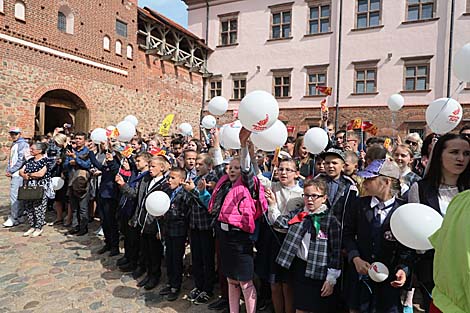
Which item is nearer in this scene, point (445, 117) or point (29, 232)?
point (445, 117)

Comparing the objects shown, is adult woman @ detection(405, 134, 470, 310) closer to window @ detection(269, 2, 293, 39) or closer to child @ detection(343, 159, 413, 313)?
child @ detection(343, 159, 413, 313)

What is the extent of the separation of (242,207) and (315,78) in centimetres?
1585

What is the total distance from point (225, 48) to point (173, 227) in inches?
700

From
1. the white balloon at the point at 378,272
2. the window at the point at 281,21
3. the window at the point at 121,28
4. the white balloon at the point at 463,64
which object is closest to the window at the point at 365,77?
the window at the point at 281,21

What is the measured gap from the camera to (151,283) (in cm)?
379

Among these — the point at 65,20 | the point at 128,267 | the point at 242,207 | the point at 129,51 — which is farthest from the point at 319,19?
the point at 242,207

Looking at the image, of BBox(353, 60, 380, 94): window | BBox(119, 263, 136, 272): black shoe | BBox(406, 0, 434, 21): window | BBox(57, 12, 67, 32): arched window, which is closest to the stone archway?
BBox(57, 12, 67, 32): arched window

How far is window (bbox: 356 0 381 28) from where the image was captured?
15977mm

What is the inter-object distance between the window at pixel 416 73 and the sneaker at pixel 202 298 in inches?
614

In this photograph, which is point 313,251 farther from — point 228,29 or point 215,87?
point 228,29

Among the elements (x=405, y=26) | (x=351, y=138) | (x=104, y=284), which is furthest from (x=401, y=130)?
(x=104, y=284)

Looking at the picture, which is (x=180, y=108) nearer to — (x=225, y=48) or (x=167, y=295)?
(x=225, y=48)

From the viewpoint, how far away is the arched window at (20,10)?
35.2ft

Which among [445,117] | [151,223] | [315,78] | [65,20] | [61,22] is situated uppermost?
[65,20]
